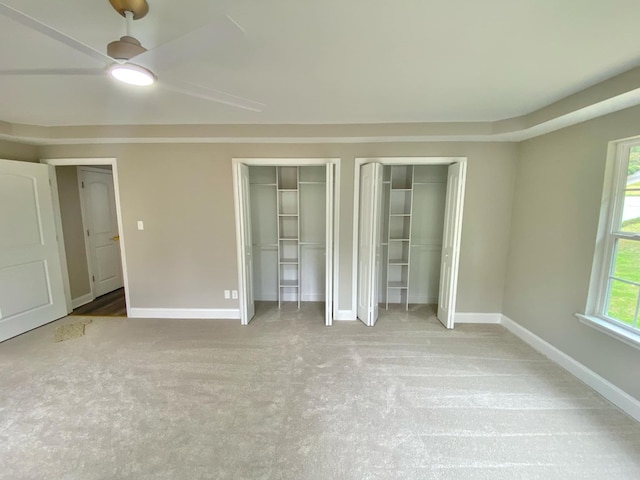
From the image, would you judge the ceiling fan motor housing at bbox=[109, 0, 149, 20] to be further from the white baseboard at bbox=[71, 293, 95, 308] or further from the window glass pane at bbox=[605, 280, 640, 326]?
the white baseboard at bbox=[71, 293, 95, 308]

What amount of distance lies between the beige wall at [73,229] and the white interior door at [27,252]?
383mm

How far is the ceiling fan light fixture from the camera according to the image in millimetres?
1320

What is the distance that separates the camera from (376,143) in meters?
3.34

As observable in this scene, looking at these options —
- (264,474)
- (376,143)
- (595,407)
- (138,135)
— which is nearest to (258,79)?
(376,143)

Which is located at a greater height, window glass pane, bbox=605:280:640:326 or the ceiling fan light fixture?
the ceiling fan light fixture

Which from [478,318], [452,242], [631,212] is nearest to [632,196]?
[631,212]

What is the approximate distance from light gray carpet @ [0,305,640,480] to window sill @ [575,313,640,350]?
549 mm

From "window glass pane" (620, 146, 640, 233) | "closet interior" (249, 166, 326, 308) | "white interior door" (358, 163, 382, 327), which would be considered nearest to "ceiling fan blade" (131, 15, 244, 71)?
"white interior door" (358, 163, 382, 327)

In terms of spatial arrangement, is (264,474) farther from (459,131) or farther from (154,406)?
(459,131)

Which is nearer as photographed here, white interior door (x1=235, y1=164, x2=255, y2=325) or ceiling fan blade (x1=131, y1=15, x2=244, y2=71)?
ceiling fan blade (x1=131, y1=15, x2=244, y2=71)

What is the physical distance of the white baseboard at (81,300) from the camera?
4048 millimetres

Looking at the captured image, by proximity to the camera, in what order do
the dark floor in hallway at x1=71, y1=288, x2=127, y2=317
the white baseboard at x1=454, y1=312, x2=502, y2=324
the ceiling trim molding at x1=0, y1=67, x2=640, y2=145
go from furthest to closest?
the dark floor in hallway at x1=71, y1=288, x2=127, y2=317 < the white baseboard at x1=454, y1=312, x2=502, y2=324 < the ceiling trim molding at x1=0, y1=67, x2=640, y2=145

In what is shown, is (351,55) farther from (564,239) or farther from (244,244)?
(564,239)

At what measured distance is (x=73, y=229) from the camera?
4035 mm
